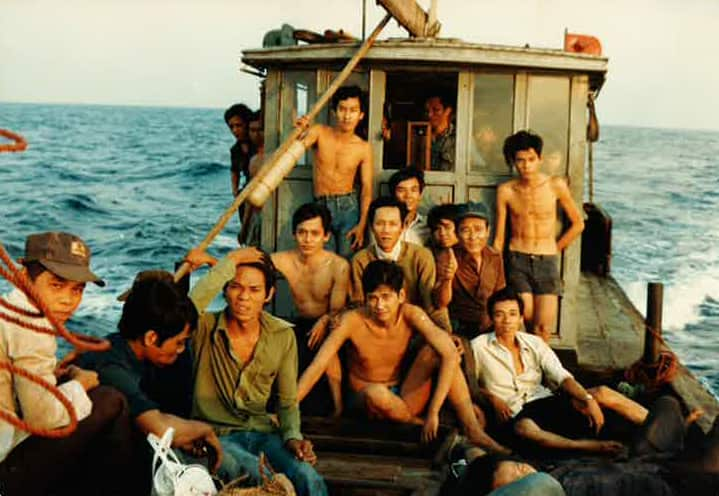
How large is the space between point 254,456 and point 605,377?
15.7 feet

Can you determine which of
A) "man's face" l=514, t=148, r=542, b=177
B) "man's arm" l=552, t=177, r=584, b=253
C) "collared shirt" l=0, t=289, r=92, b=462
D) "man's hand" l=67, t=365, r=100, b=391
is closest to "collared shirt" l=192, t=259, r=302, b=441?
"man's hand" l=67, t=365, r=100, b=391

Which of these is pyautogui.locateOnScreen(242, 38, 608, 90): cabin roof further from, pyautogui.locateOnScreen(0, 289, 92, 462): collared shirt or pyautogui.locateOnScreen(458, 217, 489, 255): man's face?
pyautogui.locateOnScreen(0, 289, 92, 462): collared shirt

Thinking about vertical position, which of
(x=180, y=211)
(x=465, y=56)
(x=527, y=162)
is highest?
(x=465, y=56)

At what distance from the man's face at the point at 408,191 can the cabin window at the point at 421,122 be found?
1.15 metres

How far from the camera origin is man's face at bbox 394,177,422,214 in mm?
8664

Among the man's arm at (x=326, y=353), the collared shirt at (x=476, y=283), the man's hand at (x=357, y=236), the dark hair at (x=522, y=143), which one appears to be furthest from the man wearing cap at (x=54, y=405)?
the dark hair at (x=522, y=143)

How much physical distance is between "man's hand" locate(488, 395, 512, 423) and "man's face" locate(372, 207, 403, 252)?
1.44m

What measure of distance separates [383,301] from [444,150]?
322cm

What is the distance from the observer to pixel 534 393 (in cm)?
762

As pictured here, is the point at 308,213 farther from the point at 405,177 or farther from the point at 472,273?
the point at 472,273

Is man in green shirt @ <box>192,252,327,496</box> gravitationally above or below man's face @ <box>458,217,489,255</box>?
below

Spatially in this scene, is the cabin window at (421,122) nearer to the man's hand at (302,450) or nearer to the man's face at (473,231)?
the man's face at (473,231)

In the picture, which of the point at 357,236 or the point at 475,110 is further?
the point at 475,110

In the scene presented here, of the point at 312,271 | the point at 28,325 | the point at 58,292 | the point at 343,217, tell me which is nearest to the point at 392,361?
the point at 312,271
